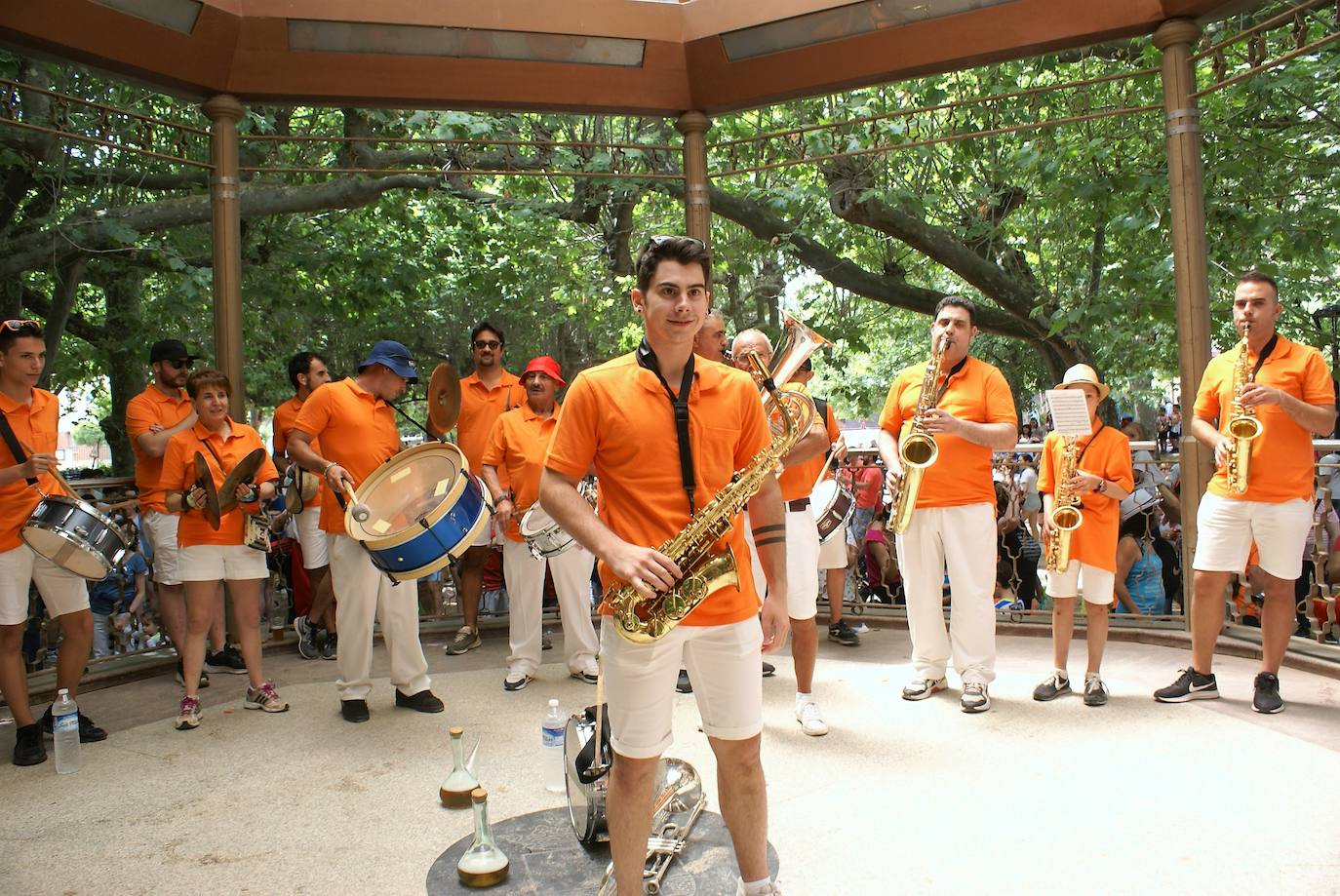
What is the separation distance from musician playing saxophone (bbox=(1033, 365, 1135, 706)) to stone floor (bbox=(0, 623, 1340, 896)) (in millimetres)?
196

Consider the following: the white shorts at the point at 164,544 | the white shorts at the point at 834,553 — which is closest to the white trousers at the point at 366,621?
the white shorts at the point at 164,544

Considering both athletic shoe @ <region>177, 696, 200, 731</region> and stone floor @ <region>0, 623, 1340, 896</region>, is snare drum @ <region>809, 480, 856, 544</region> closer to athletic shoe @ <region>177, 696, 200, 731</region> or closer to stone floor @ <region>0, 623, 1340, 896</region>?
stone floor @ <region>0, 623, 1340, 896</region>

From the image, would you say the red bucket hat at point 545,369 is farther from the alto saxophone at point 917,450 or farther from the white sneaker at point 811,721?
the white sneaker at point 811,721

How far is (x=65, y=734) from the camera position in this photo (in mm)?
4922

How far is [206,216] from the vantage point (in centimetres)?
1107

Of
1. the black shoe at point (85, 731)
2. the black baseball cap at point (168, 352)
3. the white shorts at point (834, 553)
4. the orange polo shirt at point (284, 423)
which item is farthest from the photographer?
the orange polo shirt at point (284, 423)

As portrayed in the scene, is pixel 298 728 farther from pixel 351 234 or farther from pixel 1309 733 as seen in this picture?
pixel 351 234

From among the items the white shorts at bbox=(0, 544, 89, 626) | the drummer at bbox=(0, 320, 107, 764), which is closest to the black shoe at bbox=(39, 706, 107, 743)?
the drummer at bbox=(0, 320, 107, 764)

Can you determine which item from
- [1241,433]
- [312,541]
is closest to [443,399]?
[312,541]

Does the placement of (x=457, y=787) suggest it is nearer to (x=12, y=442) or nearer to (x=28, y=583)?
(x=28, y=583)

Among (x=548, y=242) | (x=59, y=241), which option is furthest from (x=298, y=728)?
(x=548, y=242)

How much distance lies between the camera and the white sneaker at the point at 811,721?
5160 millimetres

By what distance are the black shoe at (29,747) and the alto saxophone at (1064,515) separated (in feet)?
18.4

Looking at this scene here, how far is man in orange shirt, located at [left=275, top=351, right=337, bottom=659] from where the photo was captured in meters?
7.44
